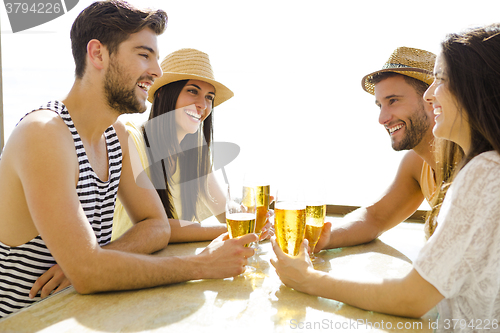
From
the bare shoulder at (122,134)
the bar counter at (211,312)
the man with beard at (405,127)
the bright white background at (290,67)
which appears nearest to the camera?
the bar counter at (211,312)

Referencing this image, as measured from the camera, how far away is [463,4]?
2.62 m

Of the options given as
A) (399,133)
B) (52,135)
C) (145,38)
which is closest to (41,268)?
(52,135)

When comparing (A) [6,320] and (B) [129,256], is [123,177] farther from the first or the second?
(A) [6,320]

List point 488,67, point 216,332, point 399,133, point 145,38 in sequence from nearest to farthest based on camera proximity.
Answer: point 216,332, point 488,67, point 145,38, point 399,133

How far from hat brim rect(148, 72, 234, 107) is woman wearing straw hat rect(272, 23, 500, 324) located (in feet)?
4.73

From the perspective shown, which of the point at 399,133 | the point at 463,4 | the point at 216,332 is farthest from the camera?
the point at 463,4

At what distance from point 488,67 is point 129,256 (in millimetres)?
1078

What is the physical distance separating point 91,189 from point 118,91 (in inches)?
16.2

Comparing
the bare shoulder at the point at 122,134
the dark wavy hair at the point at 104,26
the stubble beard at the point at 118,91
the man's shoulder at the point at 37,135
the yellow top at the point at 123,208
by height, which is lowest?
the yellow top at the point at 123,208

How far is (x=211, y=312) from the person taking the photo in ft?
2.39

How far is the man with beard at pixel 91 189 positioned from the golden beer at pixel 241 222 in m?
0.03

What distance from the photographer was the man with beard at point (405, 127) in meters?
1.56

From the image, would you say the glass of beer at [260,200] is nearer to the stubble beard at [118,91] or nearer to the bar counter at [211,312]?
the bar counter at [211,312]

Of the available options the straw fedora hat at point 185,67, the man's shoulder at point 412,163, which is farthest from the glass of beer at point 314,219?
the straw fedora hat at point 185,67
